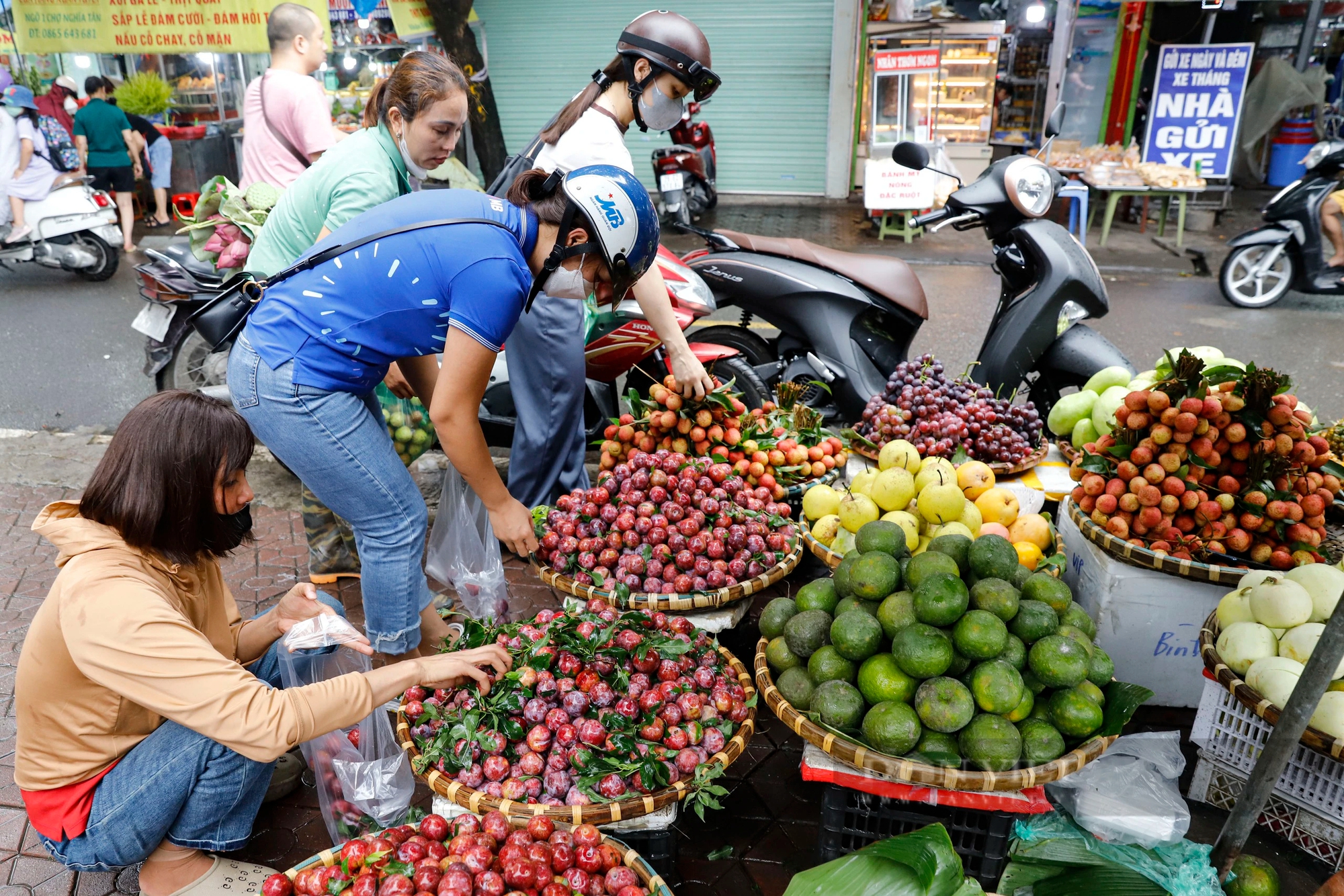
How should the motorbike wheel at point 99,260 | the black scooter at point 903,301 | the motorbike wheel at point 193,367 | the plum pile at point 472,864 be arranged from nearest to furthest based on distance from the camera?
1. the plum pile at point 472,864
2. the black scooter at point 903,301
3. the motorbike wheel at point 193,367
4. the motorbike wheel at point 99,260

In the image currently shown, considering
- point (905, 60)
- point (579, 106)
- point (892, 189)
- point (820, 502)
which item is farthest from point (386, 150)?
point (905, 60)

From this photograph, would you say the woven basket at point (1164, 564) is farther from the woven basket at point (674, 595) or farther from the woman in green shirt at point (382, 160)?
the woman in green shirt at point (382, 160)

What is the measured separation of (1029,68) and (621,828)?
13633 mm

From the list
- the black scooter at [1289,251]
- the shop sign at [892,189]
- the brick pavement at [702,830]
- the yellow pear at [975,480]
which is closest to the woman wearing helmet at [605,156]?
the yellow pear at [975,480]

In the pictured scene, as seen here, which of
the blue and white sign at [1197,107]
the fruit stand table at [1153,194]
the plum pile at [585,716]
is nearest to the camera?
the plum pile at [585,716]

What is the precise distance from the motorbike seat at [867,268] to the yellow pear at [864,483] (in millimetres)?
1809

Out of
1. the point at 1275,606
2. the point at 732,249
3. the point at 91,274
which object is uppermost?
the point at 732,249

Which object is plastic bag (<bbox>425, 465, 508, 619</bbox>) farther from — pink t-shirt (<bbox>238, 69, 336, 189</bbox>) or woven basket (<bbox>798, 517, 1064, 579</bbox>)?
pink t-shirt (<bbox>238, 69, 336, 189</bbox>)

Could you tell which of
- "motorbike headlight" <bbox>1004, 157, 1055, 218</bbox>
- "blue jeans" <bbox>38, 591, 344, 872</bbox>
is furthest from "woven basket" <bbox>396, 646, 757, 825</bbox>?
"motorbike headlight" <bbox>1004, 157, 1055, 218</bbox>

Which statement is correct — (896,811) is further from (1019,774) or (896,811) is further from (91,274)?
(91,274)

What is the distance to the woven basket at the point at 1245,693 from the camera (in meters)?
2.19

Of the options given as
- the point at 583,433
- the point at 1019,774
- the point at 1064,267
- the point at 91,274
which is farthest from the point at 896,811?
the point at 91,274

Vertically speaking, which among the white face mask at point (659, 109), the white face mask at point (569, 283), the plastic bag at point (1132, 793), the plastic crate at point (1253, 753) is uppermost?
the white face mask at point (659, 109)

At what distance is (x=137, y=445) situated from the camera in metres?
1.92
